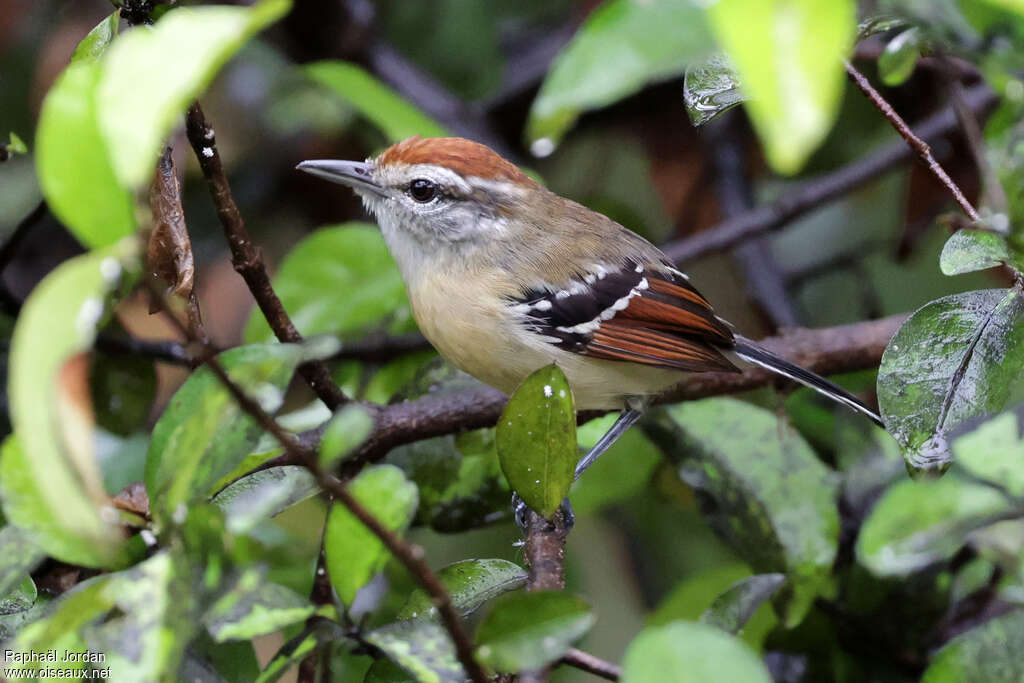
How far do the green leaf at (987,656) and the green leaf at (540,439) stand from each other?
2.08 ft

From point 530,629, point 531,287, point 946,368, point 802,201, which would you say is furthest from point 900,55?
point 802,201

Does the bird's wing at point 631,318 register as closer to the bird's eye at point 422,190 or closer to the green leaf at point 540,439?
the bird's eye at point 422,190

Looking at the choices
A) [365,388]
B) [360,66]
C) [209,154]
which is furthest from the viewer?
[360,66]

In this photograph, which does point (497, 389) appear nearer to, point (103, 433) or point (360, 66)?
point (103, 433)

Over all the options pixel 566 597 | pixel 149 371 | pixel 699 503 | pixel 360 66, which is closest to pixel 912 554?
pixel 566 597

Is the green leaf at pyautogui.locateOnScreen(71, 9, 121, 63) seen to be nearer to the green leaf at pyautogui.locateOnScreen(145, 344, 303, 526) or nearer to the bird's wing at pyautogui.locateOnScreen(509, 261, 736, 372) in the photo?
the green leaf at pyautogui.locateOnScreen(145, 344, 303, 526)

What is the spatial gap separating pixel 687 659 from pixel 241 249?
135cm

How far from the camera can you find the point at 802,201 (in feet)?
11.1

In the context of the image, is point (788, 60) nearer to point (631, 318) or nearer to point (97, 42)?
point (97, 42)

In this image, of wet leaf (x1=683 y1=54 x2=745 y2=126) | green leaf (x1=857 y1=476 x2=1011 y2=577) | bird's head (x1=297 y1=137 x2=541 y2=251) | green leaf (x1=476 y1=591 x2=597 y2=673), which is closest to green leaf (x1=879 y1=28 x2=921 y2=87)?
wet leaf (x1=683 y1=54 x2=745 y2=126)

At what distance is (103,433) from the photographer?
110 inches

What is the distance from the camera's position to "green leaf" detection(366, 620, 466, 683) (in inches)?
48.8

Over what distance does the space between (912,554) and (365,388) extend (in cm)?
218

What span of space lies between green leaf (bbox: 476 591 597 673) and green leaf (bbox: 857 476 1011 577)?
0.35 m
